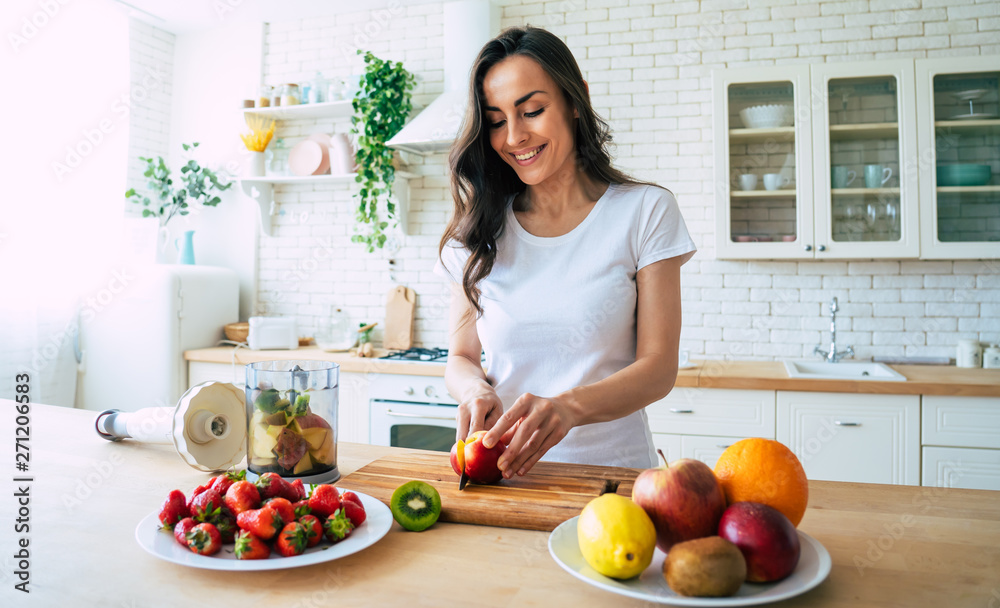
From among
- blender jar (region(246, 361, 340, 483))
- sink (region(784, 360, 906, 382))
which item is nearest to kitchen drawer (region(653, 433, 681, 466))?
sink (region(784, 360, 906, 382))

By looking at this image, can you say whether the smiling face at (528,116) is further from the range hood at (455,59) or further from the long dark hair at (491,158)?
the range hood at (455,59)

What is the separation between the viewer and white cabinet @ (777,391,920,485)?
2664mm

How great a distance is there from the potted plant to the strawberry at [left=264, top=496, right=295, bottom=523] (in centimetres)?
346

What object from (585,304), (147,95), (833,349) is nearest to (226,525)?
(585,304)

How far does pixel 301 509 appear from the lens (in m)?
0.90

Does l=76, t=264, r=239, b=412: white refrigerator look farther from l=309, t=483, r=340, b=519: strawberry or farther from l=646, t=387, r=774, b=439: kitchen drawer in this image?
l=309, t=483, r=340, b=519: strawberry

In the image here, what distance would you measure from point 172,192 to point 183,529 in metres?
3.74

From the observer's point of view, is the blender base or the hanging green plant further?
the hanging green plant

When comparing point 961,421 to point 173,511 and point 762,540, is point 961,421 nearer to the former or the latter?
point 762,540

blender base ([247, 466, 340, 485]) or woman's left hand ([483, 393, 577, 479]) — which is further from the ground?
woman's left hand ([483, 393, 577, 479])

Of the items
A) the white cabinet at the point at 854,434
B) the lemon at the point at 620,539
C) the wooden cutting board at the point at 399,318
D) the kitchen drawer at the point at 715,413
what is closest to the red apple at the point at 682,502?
the lemon at the point at 620,539

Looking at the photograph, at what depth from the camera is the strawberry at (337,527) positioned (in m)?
0.89

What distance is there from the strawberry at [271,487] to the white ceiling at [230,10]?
135 inches

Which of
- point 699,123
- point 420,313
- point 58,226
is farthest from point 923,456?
point 58,226
